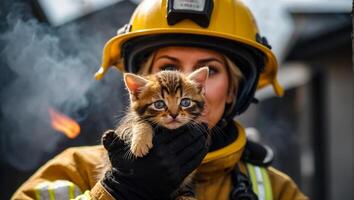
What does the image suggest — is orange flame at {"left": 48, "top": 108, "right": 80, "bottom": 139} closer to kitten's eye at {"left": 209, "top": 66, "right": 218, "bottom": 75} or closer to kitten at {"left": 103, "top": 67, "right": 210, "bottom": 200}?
kitten's eye at {"left": 209, "top": 66, "right": 218, "bottom": 75}

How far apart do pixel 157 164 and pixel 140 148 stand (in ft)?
0.39

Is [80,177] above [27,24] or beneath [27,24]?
beneath

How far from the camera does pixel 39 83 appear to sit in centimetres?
519

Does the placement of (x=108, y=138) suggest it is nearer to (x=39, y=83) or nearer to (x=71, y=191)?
(x=71, y=191)

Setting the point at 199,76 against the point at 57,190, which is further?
the point at 57,190

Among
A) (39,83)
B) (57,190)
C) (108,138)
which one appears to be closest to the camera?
(108,138)

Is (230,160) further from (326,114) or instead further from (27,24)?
(326,114)

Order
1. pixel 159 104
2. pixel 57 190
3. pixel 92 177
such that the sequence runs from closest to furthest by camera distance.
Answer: pixel 159 104, pixel 57 190, pixel 92 177

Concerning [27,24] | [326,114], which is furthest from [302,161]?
[27,24]


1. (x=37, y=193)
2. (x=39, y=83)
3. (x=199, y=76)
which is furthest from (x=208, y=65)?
(x=39, y=83)

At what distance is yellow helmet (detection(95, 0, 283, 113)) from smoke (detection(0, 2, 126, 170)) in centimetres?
85

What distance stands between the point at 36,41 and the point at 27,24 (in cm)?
16

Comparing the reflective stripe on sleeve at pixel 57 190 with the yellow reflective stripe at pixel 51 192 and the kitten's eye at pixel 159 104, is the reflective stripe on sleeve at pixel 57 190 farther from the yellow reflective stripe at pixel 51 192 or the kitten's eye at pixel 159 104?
the kitten's eye at pixel 159 104

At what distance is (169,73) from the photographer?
10.1 ft
